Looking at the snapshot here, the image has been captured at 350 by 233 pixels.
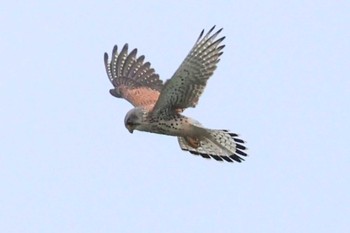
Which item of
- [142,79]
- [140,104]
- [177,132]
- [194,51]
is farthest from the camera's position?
[142,79]

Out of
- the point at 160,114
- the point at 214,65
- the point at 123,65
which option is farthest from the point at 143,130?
the point at 123,65

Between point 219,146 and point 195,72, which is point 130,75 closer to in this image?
point 219,146

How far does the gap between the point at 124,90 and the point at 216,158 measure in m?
2.07

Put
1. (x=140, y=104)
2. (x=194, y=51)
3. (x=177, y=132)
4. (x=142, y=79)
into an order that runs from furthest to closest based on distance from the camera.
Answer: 1. (x=142, y=79)
2. (x=140, y=104)
3. (x=177, y=132)
4. (x=194, y=51)

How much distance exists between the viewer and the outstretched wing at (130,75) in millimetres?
16281

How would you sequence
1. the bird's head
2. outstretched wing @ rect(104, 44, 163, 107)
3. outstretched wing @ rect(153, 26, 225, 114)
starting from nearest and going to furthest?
outstretched wing @ rect(153, 26, 225, 114) → the bird's head → outstretched wing @ rect(104, 44, 163, 107)

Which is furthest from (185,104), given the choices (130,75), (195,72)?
(130,75)

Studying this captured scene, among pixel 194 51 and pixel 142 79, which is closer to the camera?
pixel 194 51

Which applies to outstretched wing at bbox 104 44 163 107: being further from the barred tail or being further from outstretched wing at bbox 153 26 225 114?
outstretched wing at bbox 153 26 225 114

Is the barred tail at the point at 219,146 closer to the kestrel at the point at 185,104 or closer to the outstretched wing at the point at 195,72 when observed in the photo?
the kestrel at the point at 185,104

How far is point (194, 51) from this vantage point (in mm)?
13430

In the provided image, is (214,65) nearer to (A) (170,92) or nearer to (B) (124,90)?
(A) (170,92)

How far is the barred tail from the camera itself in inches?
580

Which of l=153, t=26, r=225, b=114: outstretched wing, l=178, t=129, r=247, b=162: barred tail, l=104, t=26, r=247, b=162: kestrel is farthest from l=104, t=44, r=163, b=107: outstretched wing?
l=153, t=26, r=225, b=114: outstretched wing
